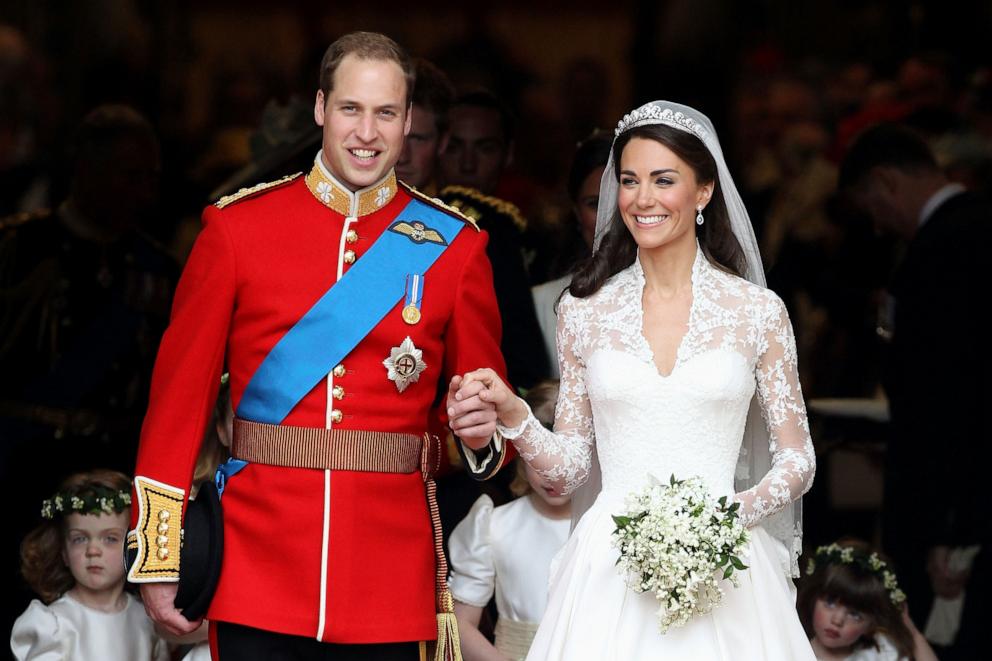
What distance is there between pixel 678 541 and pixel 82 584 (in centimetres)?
224

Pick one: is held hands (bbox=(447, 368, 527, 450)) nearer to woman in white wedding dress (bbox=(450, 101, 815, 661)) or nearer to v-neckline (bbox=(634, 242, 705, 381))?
woman in white wedding dress (bbox=(450, 101, 815, 661))

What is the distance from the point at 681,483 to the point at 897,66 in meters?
7.70

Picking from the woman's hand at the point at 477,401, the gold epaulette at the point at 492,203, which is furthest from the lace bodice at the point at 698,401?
the gold epaulette at the point at 492,203

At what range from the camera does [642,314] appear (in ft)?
14.6

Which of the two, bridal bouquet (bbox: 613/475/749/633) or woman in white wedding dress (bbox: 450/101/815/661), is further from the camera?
woman in white wedding dress (bbox: 450/101/815/661)

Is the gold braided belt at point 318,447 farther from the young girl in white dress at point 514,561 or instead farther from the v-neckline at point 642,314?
the young girl in white dress at point 514,561

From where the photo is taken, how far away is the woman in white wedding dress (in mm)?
4211

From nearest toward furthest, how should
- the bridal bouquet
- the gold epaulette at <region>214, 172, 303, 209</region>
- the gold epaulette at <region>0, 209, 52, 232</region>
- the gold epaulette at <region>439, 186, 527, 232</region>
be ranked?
the bridal bouquet, the gold epaulette at <region>214, 172, 303, 209</region>, the gold epaulette at <region>439, 186, 527, 232</region>, the gold epaulette at <region>0, 209, 52, 232</region>

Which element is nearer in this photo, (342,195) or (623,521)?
(623,521)

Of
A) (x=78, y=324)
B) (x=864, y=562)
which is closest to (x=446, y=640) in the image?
(x=864, y=562)

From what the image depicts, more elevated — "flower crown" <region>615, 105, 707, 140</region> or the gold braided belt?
"flower crown" <region>615, 105, 707, 140</region>

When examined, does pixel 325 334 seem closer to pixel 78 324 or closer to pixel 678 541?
pixel 678 541

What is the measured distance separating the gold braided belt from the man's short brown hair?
0.75m

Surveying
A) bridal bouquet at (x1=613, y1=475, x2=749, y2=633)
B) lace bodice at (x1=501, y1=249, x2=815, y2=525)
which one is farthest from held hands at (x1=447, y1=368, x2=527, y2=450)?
bridal bouquet at (x1=613, y1=475, x2=749, y2=633)
